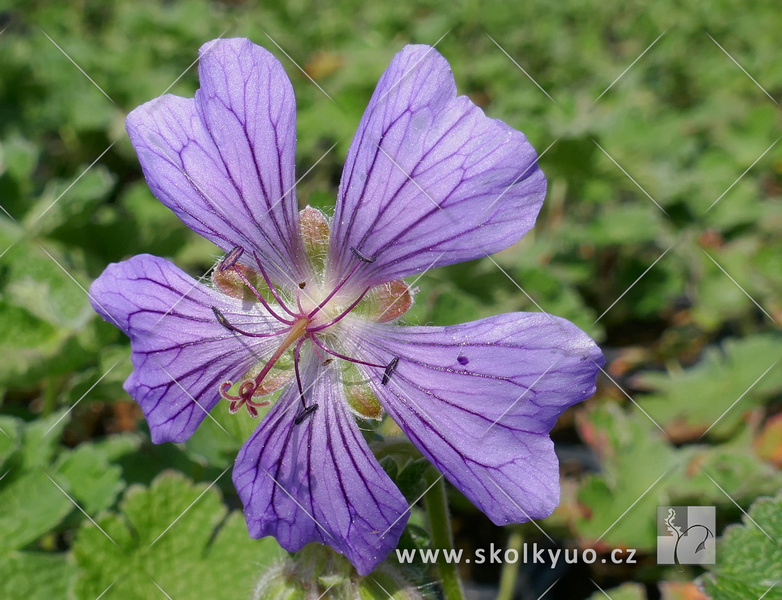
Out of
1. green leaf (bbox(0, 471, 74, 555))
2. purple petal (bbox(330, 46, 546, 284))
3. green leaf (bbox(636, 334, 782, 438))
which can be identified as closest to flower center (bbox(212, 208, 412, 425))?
purple petal (bbox(330, 46, 546, 284))

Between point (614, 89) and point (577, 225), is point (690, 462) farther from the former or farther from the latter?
point (614, 89)

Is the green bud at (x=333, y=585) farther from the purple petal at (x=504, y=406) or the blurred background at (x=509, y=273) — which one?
the purple petal at (x=504, y=406)

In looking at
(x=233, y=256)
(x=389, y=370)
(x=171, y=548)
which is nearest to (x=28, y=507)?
(x=171, y=548)

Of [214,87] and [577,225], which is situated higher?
[214,87]

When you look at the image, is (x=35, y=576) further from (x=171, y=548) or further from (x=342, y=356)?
(x=342, y=356)

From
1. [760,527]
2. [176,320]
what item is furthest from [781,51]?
[176,320]

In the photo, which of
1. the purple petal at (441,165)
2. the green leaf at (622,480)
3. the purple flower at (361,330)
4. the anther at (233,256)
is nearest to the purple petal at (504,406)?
the purple flower at (361,330)
